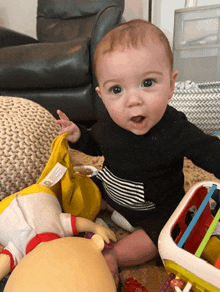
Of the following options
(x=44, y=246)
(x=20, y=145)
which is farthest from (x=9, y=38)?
(x=44, y=246)

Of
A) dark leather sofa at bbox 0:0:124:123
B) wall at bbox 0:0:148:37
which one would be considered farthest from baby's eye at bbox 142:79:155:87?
wall at bbox 0:0:148:37

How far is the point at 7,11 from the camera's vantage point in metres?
2.20

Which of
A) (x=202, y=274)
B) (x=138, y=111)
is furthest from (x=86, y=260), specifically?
(x=138, y=111)

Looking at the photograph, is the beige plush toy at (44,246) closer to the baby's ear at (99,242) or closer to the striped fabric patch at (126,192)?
the baby's ear at (99,242)

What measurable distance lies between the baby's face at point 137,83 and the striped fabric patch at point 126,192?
162mm

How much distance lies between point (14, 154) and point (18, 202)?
147 millimetres

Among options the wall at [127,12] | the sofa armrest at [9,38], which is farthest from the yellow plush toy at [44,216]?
the wall at [127,12]

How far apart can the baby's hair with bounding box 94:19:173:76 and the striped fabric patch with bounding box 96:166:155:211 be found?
0.99ft

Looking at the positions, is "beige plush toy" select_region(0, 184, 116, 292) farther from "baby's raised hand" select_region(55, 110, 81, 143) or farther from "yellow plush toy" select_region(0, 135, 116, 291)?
"baby's raised hand" select_region(55, 110, 81, 143)

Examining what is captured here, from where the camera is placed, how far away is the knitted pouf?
604 millimetres

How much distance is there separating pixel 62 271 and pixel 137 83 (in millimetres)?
349

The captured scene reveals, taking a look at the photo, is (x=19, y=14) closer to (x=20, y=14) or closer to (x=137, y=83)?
(x=20, y=14)

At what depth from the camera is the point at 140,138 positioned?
556 mm

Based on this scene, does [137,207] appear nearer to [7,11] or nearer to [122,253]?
[122,253]
